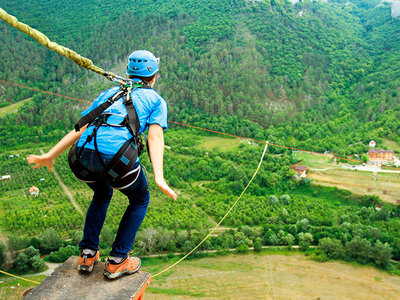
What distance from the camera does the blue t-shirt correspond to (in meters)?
2.94

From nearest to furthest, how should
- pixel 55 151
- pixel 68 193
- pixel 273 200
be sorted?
pixel 55 151
pixel 68 193
pixel 273 200

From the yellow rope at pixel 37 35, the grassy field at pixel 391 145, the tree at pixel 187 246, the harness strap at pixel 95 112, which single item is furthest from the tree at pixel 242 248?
the grassy field at pixel 391 145

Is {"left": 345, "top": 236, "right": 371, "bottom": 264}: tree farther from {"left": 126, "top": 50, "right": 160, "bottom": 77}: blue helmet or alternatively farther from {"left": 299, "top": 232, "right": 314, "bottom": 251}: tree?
{"left": 126, "top": 50, "right": 160, "bottom": 77}: blue helmet

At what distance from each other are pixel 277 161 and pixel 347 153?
22.7ft

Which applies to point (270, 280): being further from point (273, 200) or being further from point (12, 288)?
point (12, 288)

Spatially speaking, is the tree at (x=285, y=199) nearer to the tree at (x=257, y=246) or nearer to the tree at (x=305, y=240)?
the tree at (x=305, y=240)

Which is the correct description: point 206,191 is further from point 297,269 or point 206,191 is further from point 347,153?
point 347,153

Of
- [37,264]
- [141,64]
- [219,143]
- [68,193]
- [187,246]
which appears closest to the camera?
[141,64]

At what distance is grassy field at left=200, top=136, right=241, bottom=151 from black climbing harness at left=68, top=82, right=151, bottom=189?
34.5 meters

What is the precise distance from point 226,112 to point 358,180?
744 inches

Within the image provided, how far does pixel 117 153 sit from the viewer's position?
116 inches

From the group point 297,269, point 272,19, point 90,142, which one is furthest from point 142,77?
point 272,19

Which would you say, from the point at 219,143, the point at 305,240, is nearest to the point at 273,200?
the point at 305,240

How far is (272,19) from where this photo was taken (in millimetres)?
57375
